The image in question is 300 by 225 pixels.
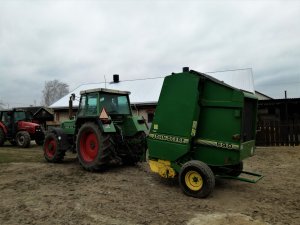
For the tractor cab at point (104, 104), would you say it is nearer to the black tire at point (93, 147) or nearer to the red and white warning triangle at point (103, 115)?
the red and white warning triangle at point (103, 115)

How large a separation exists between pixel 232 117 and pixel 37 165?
6218 millimetres

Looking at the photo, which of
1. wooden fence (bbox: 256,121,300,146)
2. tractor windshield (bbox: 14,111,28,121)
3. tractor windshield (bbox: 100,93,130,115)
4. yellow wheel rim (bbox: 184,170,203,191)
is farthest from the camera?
tractor windshield (bbox: 14,111,28,121)

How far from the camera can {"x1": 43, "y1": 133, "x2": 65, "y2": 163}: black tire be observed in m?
9.78

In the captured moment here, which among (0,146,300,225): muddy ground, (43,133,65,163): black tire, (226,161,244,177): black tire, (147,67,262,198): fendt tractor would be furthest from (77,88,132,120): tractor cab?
(226,161,244,177): black tire

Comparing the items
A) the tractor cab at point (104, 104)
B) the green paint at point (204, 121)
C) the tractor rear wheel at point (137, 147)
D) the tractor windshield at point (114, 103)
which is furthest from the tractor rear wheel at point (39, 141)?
the green paint at point (204, 121)

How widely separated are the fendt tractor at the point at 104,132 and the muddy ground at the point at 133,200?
0.50 metres

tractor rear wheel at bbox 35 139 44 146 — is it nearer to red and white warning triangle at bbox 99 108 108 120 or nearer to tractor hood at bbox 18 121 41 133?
tractor hood at bbox 18 121 41 133

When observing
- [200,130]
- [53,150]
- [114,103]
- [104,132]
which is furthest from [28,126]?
[200,130]

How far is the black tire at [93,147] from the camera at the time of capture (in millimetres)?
8086

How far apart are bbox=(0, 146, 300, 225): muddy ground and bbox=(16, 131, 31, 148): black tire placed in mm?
6908

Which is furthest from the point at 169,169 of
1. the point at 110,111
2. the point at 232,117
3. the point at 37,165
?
the point at 37,165

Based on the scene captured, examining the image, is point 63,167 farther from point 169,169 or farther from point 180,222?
point 180,222

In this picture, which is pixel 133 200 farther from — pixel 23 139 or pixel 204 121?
pixel 23 139

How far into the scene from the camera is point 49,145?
1030cm
